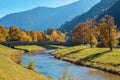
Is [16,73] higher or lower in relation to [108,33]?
lower

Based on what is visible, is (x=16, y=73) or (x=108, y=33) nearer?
(x=16, y=73)

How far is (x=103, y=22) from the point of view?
115 metres

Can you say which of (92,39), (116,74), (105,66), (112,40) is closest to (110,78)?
(116,74)

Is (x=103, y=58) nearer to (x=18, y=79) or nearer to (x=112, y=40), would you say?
(x=112, y=40)

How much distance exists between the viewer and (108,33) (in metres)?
111

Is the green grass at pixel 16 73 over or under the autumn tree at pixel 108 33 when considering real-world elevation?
under

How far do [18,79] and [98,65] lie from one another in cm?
4167

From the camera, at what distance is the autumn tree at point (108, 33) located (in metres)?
109

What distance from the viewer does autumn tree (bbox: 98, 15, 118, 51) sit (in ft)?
359

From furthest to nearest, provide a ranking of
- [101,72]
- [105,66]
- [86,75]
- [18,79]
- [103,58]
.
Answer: [103,58]
[105,66]
[101,72]
[86,75]
[18,79]

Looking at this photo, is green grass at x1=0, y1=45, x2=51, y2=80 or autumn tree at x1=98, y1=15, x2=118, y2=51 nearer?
green grass at x1=0, y1=45, x2=51, y2=80

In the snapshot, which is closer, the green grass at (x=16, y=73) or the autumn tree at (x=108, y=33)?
the green grass at (x=16, y=73)

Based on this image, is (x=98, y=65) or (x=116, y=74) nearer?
(x=116, y=74)

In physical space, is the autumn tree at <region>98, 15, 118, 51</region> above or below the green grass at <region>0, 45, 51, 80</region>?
above
